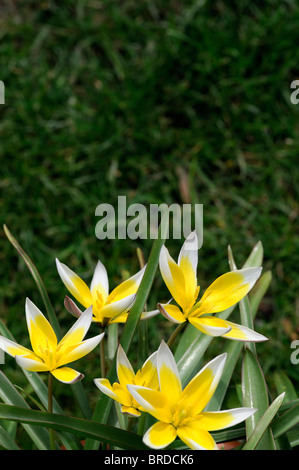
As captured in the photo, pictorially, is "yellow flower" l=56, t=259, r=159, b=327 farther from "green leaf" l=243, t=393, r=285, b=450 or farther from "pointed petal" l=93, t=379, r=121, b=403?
"green leaf" l=243, t=393, r=285, b=450

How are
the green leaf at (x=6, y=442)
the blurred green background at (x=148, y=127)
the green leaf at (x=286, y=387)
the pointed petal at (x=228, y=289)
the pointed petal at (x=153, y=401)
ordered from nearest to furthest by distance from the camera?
1. the pointed petal at (x=153, y=401)
2. the pointed petal at (x=228, y=289)
3. the green leaf at (x=6, y=442)
4. the green leaf at (x=286, y=387)
5. the blurred green background at (x=148, y=127)

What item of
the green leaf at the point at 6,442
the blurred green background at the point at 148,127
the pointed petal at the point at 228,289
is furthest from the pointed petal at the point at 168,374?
the blurred green background at the point at 148,127

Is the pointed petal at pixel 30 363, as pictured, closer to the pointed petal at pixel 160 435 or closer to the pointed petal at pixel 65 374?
the pointed petal at pixel 65 374

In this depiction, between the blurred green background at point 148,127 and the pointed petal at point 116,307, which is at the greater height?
the blurred green background at point 148,127

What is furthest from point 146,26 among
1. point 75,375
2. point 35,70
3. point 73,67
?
point 75,375

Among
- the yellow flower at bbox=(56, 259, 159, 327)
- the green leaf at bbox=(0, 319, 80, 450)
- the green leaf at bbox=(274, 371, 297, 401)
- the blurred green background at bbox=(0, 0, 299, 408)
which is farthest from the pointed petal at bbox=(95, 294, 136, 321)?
the blurred green background at bbox=(0, 0, 299, 408)

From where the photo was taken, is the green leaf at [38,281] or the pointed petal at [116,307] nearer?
the pointed petal at [116,307]

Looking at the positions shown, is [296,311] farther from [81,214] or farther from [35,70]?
[35,70]
